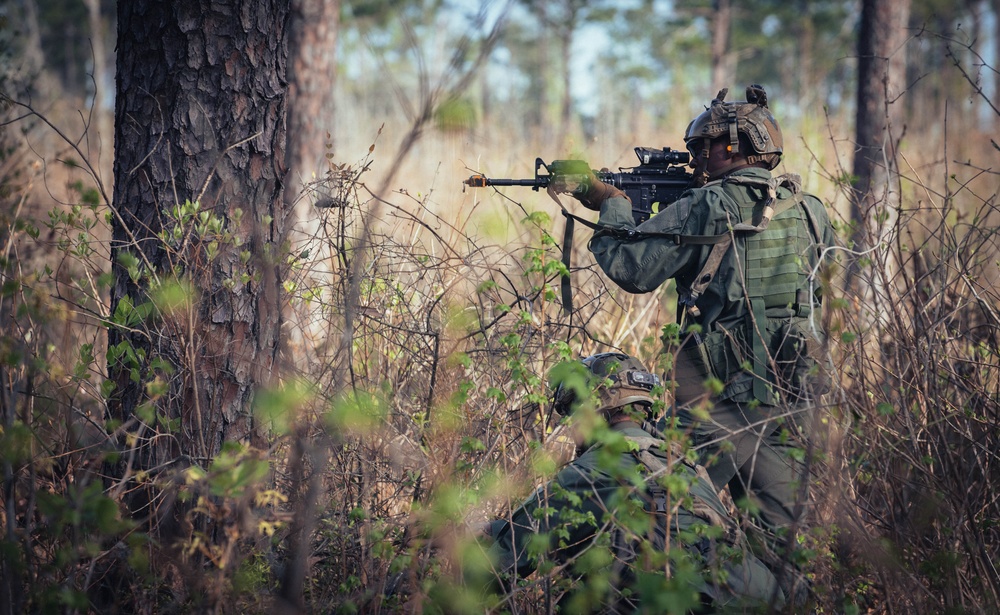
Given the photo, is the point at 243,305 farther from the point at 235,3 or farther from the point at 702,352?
the point at 702,352

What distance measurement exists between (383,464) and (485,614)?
79 centimetres

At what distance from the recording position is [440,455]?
2.63 meters

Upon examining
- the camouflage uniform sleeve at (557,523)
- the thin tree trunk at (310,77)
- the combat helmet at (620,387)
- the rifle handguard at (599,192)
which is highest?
the thin tree trunk at (310,77)

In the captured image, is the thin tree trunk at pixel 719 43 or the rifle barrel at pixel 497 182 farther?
the thin tree trunk at pixel 719 43

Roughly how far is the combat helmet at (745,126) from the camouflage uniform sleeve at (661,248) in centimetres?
28

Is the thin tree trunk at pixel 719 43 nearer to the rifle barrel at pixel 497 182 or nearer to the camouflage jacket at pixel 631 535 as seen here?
the rifle barrel at pixel 497 182

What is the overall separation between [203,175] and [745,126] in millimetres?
2144

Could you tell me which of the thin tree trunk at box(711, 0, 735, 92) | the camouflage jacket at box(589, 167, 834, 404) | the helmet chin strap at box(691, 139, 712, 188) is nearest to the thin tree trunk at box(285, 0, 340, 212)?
the helmet chin strap at box(691, 139, 712, 188)

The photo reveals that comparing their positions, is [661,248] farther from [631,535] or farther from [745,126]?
[631,535]

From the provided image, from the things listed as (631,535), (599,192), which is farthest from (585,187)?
(631,535)

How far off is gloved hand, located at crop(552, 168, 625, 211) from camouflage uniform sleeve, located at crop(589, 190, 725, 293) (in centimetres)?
21

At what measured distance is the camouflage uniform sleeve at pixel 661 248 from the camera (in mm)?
3102

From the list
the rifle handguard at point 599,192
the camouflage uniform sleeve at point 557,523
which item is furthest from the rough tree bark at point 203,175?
the rifle handguard at point 599,192

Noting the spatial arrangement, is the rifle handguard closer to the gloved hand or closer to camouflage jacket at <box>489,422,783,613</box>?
the gloved hand
